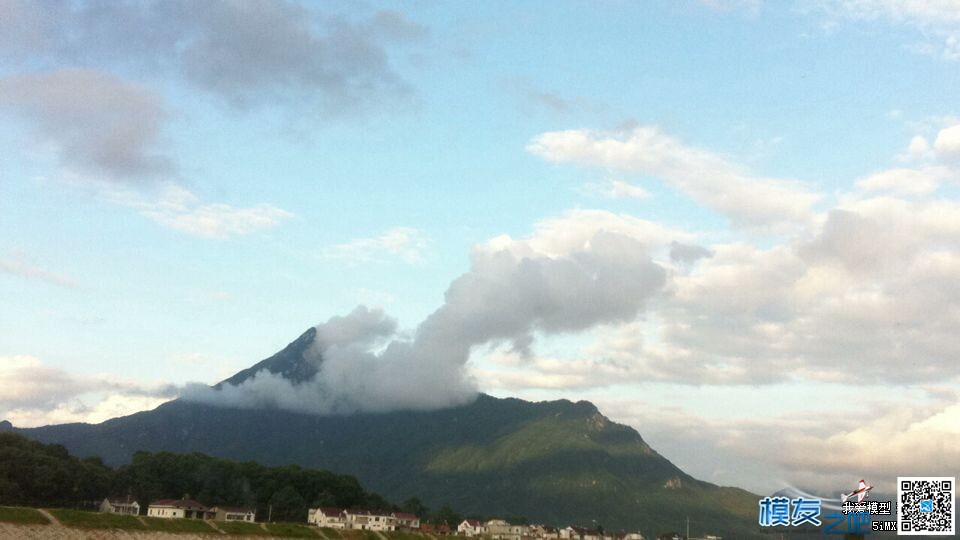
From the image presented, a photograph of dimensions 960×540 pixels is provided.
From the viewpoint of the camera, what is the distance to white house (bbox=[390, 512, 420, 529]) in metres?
191

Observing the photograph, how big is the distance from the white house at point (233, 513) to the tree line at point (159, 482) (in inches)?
228

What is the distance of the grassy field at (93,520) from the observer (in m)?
116

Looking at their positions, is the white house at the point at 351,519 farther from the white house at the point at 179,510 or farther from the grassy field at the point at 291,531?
the white house at the point at 179,510

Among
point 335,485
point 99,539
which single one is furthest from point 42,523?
point 335,485

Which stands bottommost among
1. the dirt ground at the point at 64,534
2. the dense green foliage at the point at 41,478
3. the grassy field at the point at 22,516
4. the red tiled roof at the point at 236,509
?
the red tiled roof at the point at 236,509

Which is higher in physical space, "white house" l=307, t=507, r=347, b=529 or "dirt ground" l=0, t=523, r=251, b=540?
"dirt ground" l=0, t=523, r=251, b=540

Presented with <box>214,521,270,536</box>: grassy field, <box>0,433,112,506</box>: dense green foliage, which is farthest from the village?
<box>214,521,270,536</box>: grassy field

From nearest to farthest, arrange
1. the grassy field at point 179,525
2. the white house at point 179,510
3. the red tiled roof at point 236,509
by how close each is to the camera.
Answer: the grassy field at point 179,525 < the white house at point 179,510 < the red tiled roof at point 236,509

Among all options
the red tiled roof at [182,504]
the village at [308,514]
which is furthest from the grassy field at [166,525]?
the red tiled roof at [182,504]

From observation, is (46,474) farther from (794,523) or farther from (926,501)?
(926,501)

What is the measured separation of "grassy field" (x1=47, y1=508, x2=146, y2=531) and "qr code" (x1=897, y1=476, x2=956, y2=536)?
96.9m

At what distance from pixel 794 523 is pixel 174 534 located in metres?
84.7

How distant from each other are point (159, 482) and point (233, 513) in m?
23.9

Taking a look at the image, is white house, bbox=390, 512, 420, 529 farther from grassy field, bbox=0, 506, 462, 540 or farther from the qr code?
the qr code
